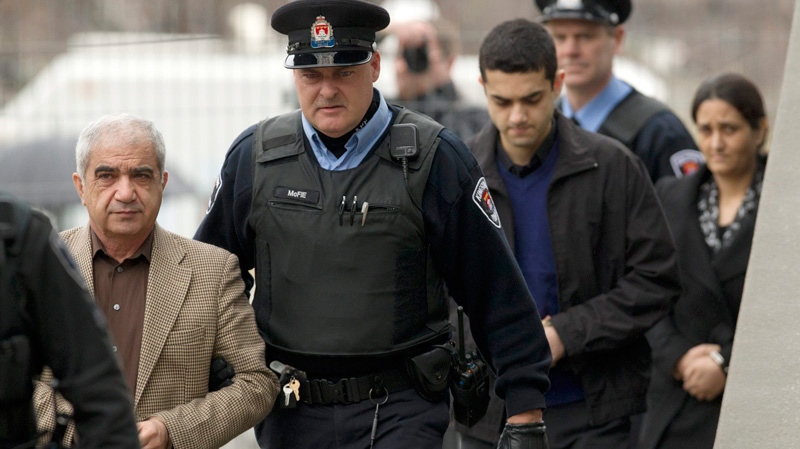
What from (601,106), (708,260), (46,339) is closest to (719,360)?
(708,260)

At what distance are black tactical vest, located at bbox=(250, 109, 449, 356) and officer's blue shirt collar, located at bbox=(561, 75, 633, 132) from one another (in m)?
2.03

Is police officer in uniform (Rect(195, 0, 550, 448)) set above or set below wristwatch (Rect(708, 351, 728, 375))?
above

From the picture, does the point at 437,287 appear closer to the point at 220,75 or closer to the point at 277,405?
the point at 277,405

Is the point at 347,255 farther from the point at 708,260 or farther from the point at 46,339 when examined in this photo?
the point at 708,260

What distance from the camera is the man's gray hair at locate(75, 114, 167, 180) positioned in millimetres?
4129

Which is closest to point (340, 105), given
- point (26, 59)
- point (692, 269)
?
point (692, 269)

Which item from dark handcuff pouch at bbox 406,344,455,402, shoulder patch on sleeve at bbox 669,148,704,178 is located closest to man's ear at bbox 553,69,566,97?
shoulder patch on sleeve at bbox 669,148,704,178

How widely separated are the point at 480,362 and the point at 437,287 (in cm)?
33

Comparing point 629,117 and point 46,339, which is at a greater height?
point 629,117

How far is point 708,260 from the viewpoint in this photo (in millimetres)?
5758

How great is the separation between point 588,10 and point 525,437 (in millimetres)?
2691

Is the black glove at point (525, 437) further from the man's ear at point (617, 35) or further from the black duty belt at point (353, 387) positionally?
the man's ear at point (617, 35)

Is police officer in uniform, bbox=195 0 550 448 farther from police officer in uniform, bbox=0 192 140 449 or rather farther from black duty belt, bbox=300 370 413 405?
police officer in uniform, bbox=0 192 140 449

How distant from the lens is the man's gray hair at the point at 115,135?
163 inches
